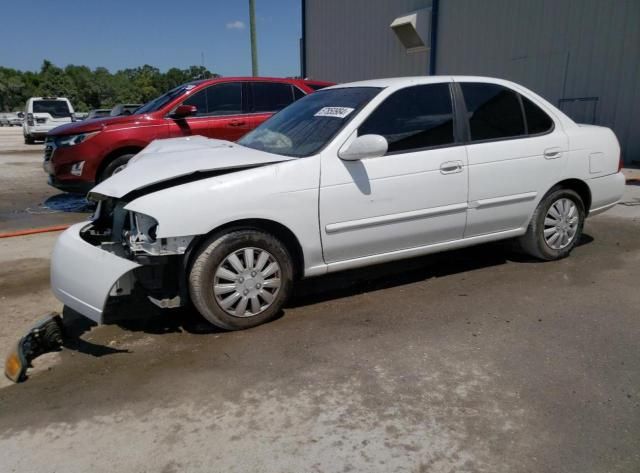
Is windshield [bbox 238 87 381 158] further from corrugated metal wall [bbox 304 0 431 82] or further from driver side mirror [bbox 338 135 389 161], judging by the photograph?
corrugated metal wall [bbox 304 0 431 82]

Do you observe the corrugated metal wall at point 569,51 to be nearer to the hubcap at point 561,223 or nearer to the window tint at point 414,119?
the hubcap at point 561,223

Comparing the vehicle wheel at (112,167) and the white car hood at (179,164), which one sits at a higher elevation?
the white car hood at (179,164)

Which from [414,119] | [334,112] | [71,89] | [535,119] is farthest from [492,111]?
[71,89]

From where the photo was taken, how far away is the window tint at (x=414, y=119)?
3773mm

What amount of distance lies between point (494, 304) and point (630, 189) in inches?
226

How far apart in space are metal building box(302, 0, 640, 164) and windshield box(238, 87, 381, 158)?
8.44 metres

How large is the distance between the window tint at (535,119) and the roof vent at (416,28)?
1101 centimetres

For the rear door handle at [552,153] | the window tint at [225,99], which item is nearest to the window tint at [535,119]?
the rear door handle at [552,153]

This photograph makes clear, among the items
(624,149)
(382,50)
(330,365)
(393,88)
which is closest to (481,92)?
(393,88)

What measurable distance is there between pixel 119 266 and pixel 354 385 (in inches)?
61.0

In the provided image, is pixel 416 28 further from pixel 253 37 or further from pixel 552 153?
pixel 552 153

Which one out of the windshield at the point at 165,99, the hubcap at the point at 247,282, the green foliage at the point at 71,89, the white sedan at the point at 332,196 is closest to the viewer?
the white sedan at the point at 332,196

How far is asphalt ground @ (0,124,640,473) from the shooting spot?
2.24 meters

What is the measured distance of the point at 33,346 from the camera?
315 centimetres
